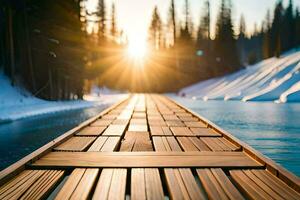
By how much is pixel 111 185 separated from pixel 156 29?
227 feet

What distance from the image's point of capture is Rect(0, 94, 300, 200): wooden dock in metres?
3.59

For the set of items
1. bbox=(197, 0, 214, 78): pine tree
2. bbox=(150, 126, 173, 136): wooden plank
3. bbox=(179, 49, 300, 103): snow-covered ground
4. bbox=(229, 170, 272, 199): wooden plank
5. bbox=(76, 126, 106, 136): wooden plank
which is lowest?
bbox=(229, 170, 272, 199): wooden plank

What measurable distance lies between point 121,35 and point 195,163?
2719 inches

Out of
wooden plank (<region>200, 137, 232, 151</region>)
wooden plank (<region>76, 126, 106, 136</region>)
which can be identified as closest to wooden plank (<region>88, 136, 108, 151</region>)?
wooden plank (<region>76, 126, 106, 136</region>)

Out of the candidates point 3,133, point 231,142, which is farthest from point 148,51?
point 231,142

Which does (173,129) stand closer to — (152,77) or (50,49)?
(50,49)

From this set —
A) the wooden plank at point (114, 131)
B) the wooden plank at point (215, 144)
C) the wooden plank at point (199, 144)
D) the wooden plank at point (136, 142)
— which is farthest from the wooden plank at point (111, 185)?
the wooden plank at point (114, 131)

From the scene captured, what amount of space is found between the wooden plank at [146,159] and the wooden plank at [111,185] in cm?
33

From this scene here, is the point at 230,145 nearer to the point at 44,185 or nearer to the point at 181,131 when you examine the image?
the point at 181,131

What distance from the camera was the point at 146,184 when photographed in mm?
3867

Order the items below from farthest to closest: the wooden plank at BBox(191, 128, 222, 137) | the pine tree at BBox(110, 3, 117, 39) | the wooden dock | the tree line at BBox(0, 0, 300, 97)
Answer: the pine tree at BBox(110, 3, 117, 39)
the tree line at BBox(0, 0, 300, 97)
the wooden plank at BBox(191, 128, 222, 137)
the wooden dock

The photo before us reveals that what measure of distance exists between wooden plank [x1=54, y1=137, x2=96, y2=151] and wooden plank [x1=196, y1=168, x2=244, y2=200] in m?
2.48

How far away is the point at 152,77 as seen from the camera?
64750mm

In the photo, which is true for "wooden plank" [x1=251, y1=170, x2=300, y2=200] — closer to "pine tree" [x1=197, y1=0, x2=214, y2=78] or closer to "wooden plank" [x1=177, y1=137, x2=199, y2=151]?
"wooden plank" [x1=177, y1=137, x2=199, y2=151]
